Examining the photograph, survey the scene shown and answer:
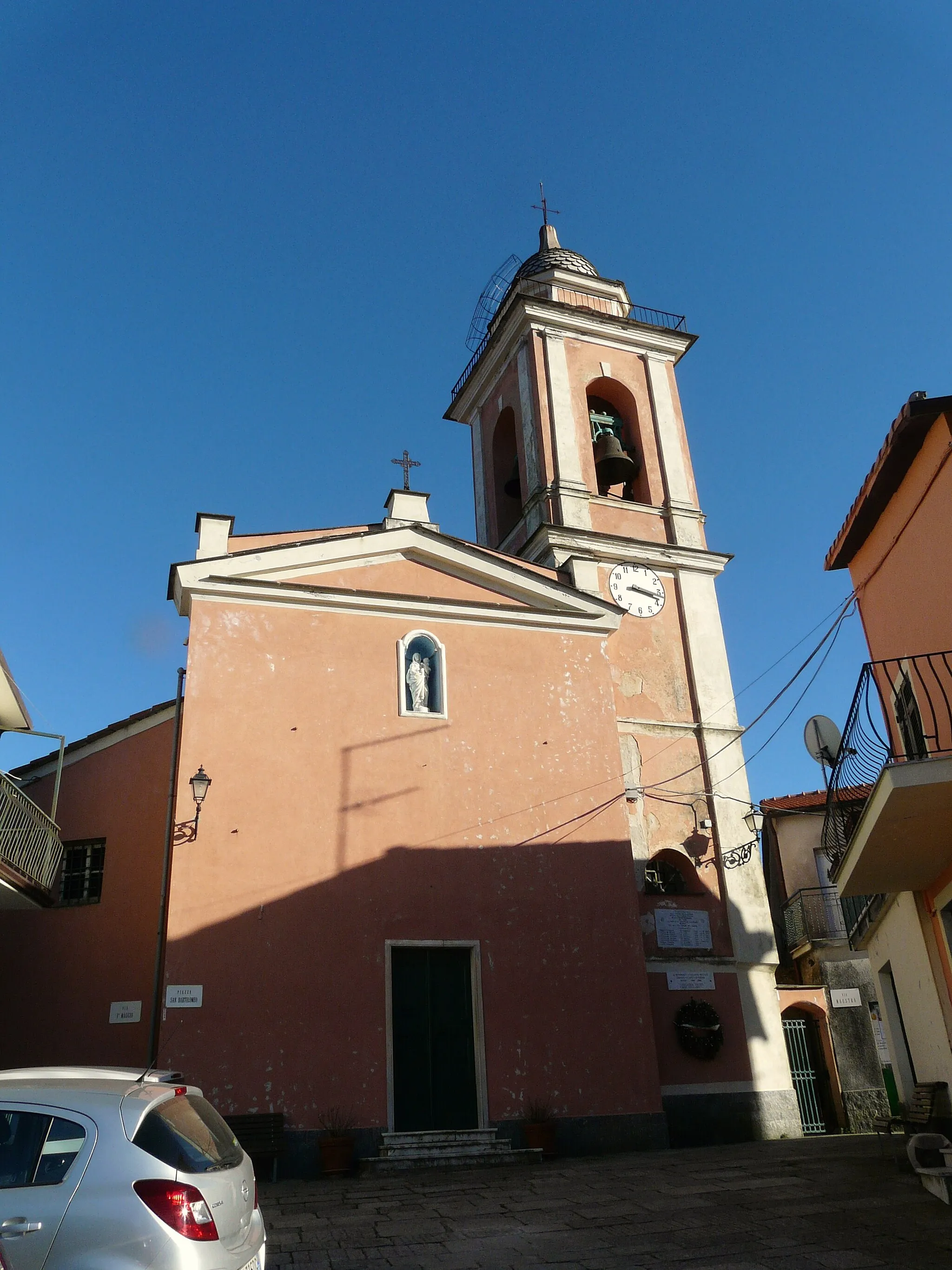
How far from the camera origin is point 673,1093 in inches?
542

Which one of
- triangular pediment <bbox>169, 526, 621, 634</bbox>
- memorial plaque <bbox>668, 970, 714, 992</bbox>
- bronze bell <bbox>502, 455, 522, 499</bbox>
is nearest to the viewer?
triangular pediment <bbox>169, 526, 621, 634</bbox>

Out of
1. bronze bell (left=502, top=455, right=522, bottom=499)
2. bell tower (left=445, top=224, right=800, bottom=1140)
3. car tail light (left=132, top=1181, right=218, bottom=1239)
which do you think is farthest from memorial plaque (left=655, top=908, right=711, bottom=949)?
car tail light (left=132, top=1181, right=218, bottom=1239)

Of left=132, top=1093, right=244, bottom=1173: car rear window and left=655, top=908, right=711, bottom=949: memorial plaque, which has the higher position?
left=655, top=908, right=711, bottom=949: memorial plaque

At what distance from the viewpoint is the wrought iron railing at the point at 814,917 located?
19.0 metres

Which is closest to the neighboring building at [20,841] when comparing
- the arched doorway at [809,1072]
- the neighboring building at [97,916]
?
the neighboring building at [97,916]

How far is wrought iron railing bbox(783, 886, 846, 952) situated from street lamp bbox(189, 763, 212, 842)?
1241 centimetres

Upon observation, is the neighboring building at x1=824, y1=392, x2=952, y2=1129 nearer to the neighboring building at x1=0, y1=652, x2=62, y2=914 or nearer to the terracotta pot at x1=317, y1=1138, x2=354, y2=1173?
the terracotta pot at x1=317, y1=1138, x2=354, y2=1173

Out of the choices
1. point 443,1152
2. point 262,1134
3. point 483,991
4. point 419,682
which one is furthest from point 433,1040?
point 419,682

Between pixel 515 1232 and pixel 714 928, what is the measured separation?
8575 millimetres

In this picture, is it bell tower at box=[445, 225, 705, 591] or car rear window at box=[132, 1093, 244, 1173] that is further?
bell tower at box=[445, 225, 705, 591]

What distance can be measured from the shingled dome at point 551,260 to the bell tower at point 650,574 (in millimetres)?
54

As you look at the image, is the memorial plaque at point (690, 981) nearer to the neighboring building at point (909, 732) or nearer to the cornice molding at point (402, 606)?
the neighboring building at point (909, 732)

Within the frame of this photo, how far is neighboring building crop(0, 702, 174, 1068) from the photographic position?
1261 cm

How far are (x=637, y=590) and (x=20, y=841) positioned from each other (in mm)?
10340
